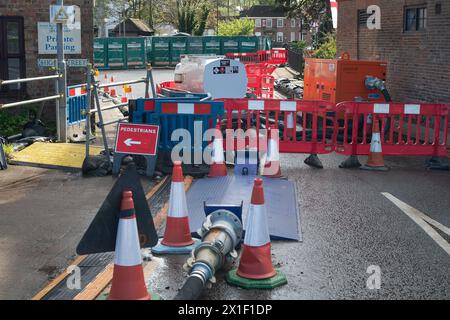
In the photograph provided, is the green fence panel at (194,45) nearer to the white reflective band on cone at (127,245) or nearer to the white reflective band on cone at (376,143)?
the white reflective band on cone at (376,143)

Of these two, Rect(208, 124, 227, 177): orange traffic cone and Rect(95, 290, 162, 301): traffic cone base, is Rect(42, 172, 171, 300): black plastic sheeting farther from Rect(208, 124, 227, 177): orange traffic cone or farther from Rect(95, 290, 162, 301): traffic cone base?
Rect(208, 124, 227, 177): orange traffic cone

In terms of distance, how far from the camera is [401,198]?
33.9 ft

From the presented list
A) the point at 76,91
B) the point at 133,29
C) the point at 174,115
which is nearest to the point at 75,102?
the point at 76,91

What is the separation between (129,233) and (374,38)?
18561 millimetres

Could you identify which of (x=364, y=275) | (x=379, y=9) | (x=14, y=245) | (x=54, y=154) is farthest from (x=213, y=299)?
(x=379, y=9)

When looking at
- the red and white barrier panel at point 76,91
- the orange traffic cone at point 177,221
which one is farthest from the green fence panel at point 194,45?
the orange traffic cone at point 177,221

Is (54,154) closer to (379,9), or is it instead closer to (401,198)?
(401,198)

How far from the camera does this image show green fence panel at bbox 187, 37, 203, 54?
49.8m

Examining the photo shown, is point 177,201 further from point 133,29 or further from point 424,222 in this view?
point 133,29

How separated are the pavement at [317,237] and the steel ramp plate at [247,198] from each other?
0.17 m

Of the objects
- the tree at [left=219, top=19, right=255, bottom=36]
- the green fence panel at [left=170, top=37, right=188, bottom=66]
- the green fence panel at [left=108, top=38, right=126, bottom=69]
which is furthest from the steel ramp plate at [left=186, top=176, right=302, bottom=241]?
the tree at [left=219, top=19, right=255, bottom=36]

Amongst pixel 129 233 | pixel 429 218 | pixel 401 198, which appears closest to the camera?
pixel 129 233

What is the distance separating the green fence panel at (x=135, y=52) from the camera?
158 ft

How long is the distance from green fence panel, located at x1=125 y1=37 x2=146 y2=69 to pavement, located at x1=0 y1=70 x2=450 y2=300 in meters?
36.9
